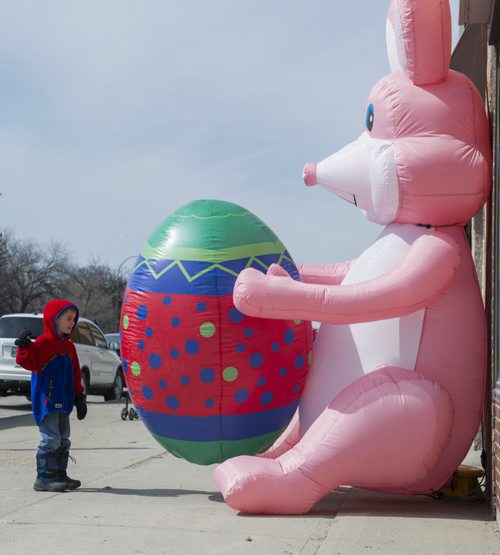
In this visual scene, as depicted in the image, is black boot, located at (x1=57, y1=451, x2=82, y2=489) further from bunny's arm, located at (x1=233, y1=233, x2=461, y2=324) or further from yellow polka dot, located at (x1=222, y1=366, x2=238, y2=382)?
bunny's arm, located at (x1=233, y1=233, x2=461, y2=324)

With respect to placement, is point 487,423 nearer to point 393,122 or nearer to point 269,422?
point 269,422

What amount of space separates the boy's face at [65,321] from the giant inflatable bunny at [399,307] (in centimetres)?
214

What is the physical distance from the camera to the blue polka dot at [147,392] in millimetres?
6320

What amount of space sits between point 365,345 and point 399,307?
1.54ft

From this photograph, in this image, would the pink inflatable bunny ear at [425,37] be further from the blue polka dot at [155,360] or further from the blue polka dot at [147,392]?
the blue polka dot at [147,392]

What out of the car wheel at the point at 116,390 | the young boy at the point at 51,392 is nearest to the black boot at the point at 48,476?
the young boy at the point at 51,392

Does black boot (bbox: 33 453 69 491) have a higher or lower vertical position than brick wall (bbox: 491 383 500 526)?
lower

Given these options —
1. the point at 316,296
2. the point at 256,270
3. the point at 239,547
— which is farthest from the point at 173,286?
the point at 239,547

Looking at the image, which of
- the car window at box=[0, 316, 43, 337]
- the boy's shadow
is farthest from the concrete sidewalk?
the car window at box=[0, 316, 43, 337]

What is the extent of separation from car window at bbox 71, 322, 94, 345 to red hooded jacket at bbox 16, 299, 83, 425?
36.7ft

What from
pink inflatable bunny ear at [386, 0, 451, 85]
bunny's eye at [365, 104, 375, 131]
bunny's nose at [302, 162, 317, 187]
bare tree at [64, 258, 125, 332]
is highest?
pink inflatable bunny ear at [386, 0, 451, 85]

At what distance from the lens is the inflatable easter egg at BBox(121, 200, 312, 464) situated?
6133 millimetres

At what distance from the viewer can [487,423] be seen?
22.7ft

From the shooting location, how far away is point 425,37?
6.52m
